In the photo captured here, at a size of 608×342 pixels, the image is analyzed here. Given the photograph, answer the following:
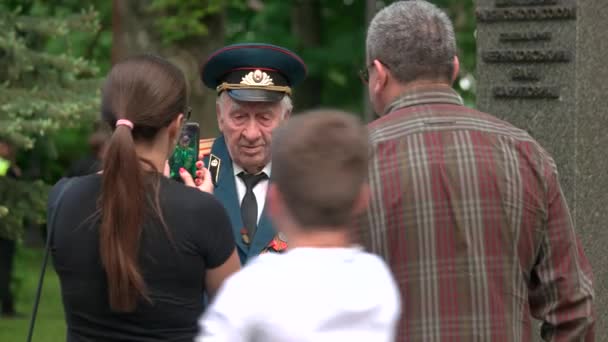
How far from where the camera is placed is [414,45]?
11.7ft

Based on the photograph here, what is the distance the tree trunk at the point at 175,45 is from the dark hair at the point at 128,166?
9930mm

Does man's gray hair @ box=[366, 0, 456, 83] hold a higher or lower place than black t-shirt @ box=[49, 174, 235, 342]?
higher

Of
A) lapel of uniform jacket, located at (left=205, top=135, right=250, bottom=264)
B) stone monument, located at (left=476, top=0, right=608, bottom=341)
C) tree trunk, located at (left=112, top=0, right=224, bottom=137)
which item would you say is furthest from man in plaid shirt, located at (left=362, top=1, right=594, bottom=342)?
tree trunk, located at (left=112, top=0, right=224, bottom=137)

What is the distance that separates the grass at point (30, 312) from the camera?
12186 millimetres

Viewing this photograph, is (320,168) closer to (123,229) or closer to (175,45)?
(123,229)

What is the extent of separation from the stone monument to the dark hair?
3.23 metres

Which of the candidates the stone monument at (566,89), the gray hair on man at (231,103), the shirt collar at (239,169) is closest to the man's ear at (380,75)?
the shirt collar at (239,169)

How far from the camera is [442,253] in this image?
3.41 meters

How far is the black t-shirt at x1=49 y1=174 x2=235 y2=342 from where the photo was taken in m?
3.25

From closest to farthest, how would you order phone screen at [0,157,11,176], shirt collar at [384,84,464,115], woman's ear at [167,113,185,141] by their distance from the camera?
1. woman's ear at [167,113,185,141]
2. shirt collar at [384,84,464,115]
3. phone screen at [0,157,11,176]

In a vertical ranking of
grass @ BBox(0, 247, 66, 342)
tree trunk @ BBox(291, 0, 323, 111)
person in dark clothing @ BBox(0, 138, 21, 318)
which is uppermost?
tree trunk @ BBox(291, 0, 323, 111)

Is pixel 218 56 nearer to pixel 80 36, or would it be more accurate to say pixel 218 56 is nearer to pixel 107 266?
pixel 107 266

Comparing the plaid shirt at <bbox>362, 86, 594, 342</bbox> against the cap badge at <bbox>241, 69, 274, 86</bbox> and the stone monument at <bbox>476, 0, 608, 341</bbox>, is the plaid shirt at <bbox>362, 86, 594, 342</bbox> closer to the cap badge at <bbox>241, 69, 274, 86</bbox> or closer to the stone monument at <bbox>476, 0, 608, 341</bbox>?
the cap badge at <bbox>241, 69, 274, 86</bbox>

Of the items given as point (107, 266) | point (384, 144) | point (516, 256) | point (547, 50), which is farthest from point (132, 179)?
point (547, 50)
